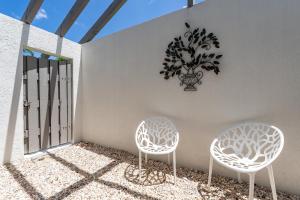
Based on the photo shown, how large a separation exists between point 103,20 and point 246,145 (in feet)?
12.5

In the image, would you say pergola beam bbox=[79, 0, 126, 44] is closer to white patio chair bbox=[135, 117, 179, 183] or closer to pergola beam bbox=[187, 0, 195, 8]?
pergola beam bbox=[187, 0, 195, 8]

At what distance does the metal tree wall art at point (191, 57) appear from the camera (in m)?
2.31

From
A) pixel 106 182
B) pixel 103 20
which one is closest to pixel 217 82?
pixel 106 182

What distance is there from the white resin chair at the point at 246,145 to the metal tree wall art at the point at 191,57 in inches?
32.6

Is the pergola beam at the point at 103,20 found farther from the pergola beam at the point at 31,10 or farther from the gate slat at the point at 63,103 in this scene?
the pergola beam at the point at 31,10

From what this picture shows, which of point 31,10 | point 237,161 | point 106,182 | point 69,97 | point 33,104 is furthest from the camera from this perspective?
point 69,97

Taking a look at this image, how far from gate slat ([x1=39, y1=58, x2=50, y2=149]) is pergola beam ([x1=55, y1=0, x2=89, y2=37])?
714mm

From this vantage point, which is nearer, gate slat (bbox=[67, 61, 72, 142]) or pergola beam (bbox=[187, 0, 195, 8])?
pergola beam (bbox=[187, 0, 195, 8])

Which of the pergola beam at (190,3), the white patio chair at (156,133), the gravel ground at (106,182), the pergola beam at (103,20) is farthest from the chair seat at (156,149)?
the pergola beam at (103,20)

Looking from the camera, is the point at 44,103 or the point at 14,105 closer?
the point at 14,105

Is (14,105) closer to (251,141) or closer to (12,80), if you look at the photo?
(12,80)

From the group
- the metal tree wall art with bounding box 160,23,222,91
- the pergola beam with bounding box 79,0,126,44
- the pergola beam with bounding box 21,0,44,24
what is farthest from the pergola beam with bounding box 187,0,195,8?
the pergola beam with bounding box 21,0,44,24

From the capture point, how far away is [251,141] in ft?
6.51

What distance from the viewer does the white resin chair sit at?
180cm
